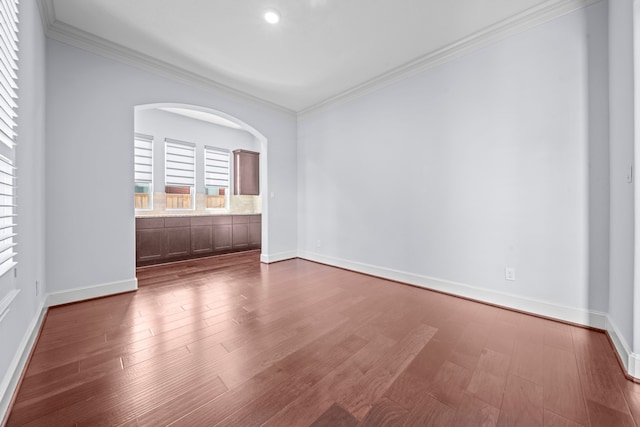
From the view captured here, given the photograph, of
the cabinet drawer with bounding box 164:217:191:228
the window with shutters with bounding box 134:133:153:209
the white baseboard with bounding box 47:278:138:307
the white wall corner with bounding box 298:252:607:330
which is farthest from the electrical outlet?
the window with shutters with bounding box 134:133:153:209

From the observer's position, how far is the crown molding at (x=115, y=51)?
8.72 feet

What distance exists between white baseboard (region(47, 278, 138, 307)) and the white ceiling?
280cm

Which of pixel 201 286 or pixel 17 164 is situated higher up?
pixel 17 164

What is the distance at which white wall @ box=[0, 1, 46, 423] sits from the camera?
155 cm

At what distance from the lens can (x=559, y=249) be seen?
2.45 m

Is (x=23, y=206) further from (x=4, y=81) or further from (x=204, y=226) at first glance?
(x=204, y=226)

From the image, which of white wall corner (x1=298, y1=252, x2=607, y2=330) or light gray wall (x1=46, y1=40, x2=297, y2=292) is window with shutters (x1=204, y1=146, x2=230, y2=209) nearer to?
light gray wall (x1=46, y1=40, x2=297, y2=292)

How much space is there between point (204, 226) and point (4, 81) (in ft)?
13.9

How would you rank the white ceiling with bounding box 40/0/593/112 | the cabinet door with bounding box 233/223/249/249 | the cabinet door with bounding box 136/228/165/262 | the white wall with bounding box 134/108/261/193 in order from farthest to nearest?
the cabinet door with bounding box 233/223/249/249 → the white wall with bounding box 134/108/261/193 → the cabinet door with bounding box 136/228/165/262 → the white ceiling with bounding box 40/0/593/112

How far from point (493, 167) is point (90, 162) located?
4628 millimetres

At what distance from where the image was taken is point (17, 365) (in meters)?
1.62

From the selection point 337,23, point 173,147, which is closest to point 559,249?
point 337,23

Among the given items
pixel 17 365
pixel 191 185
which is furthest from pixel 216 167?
pixel 17 365

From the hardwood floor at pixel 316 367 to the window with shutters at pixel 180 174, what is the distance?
3209 millimetres
